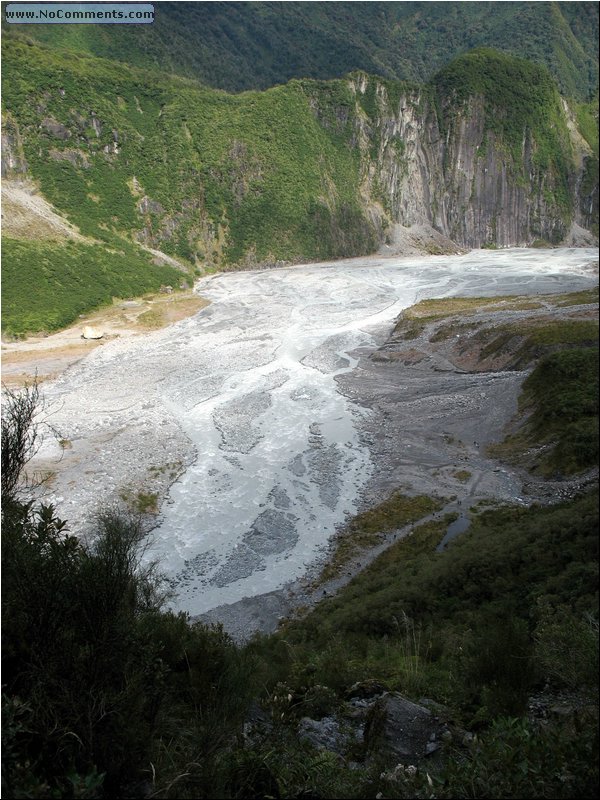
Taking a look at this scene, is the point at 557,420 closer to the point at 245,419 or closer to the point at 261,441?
the point at 261,441

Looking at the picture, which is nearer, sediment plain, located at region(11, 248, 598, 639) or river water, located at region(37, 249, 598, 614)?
sediment plain, located at region(11, 248, 598, 639)

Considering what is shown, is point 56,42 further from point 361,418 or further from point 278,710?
point 278,710

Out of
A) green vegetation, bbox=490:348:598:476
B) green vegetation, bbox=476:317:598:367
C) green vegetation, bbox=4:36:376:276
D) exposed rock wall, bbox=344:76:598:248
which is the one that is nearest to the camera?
green vegetation, bbox=490:348:598:476

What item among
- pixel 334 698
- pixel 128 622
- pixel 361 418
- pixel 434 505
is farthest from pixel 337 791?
pixel 361 418

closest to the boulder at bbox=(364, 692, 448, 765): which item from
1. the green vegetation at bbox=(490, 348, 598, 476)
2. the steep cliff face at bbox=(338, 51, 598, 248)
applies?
the green vegetation at bbox=(490, 348, 598, 476)

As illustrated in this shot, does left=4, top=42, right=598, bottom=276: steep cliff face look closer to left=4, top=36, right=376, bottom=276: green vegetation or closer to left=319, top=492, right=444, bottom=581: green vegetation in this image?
left=4, top=36, right=376, bottom=276: green vegetation

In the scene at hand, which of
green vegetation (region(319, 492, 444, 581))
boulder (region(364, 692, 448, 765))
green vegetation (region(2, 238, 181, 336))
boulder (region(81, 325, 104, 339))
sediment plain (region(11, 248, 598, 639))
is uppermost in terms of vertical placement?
green vegetation (region(2, 238, 181, 336))

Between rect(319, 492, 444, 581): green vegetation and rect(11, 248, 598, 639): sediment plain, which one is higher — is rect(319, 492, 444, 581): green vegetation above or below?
below

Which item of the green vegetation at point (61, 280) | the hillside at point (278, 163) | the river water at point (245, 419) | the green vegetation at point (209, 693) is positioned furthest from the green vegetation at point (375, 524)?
the hillside at point (278, 163)
